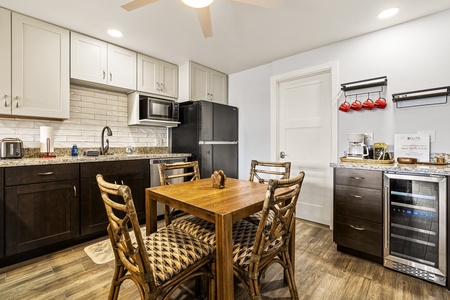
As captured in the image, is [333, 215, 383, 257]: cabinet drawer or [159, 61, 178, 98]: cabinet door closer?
[333, 215, 383, 257]: cabinet drawer

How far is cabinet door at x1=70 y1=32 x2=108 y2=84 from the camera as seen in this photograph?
2590 millimetres

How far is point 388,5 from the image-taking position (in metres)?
2.07

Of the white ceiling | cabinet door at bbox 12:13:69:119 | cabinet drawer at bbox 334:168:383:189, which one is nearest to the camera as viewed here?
cabinet drawer at bbox 334:168:383:189

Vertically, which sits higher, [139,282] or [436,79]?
[436,79]

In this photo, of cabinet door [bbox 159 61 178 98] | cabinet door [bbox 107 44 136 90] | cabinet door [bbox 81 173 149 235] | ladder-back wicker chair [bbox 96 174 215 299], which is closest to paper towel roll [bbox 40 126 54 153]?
cabinet door [bbox 81 173 149 235]

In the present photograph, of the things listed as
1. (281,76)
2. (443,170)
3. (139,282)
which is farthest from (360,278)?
(281,76)

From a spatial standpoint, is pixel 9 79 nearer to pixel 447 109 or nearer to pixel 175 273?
pixel 175 273

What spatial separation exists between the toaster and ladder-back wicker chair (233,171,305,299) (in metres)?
2.47

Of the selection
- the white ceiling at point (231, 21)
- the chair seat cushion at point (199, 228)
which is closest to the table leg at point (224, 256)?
the chair seat cushion at point (199, 228)

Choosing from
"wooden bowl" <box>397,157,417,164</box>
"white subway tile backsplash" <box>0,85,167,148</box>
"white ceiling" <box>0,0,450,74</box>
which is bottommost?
"wooden bowl" <box>397,157,417,164</box>

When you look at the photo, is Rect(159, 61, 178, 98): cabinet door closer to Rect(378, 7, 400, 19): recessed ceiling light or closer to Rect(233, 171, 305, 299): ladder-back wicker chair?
Rect(233, 171, 305, 299): ladder-back wicker chair

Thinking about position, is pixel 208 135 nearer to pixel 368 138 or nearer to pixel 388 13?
pixel 368 138

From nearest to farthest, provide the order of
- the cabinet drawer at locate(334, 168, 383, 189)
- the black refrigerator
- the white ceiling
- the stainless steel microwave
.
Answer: the cabinet drawer at locate(334, 168, 383, 189), the white ceiling, the stainless steel microwave, the black refrigerator

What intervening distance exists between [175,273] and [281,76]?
10.2 feet
